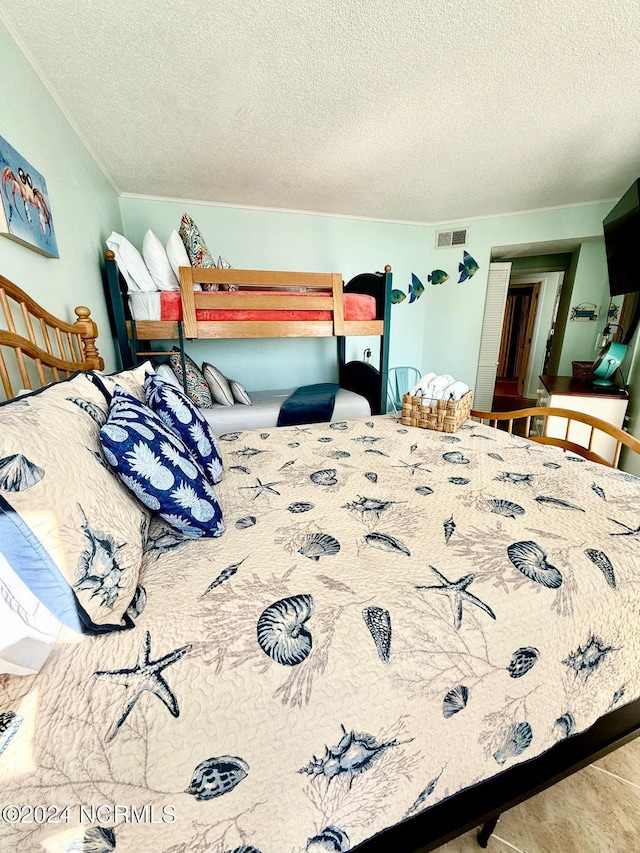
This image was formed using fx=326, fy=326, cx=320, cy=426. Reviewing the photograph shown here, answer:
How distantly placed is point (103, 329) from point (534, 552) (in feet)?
8.21

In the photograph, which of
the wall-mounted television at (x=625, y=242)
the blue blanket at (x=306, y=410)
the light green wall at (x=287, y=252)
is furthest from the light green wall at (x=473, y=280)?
the blue blanket at (x=306, y=410)

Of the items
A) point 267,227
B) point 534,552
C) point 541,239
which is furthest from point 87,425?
point 541,239

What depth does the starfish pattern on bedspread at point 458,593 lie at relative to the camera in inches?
23.7

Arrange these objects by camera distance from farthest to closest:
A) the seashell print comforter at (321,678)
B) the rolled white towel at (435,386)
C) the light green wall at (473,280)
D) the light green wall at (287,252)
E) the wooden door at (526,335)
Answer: the wooden door at (526,335) < the light green wall at (473,280) < the light green wall at (287,252) < the rolled white towel at (435,386) < the seashell print comforter at (321,678)

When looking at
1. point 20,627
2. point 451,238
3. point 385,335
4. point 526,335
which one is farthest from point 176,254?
point 526,335

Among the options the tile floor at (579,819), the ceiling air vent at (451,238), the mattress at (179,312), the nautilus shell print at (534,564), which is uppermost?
the ceiling air vent at (451,238)

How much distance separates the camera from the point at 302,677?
51 cm

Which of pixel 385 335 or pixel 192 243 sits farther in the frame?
pixel 385 335

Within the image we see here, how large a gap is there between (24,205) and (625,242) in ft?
11.5

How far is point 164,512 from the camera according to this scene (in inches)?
29.6

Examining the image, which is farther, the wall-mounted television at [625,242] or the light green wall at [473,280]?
the light green wall at [473,280]

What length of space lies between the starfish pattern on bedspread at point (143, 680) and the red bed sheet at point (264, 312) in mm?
2113

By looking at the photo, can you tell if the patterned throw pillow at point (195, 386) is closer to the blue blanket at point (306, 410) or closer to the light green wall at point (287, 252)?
the blue blanket at point (306, 410)

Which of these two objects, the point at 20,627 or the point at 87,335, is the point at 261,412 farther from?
the point at 20,627
